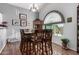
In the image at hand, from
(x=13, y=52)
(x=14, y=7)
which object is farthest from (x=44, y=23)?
(x=13, y=52)

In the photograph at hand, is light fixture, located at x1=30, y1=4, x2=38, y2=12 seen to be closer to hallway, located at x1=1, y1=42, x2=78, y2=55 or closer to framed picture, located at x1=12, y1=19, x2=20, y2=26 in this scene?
framed picture, located at x1=12, y1=19, x2=20, y2=26

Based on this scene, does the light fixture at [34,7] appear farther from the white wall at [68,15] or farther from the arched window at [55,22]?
the arched window at [55,22]

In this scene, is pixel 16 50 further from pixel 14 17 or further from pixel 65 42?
pixel 65 42

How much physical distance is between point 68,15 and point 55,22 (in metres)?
0.26

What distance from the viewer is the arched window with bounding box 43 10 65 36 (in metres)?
2.07

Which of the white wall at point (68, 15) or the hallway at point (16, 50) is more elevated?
the white wall at point (68, 15)

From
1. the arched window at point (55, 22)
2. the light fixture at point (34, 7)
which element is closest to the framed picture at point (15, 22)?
the light fixture at point (34, 7)

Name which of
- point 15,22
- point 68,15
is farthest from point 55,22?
point 15,22

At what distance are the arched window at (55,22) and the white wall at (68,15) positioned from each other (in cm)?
6

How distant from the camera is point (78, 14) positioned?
2.02 m

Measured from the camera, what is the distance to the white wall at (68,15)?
202 cm

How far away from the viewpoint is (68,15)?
6.66 ft

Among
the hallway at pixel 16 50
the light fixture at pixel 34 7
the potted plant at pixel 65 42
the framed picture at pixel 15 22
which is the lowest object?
the hallway at pixel 16 50

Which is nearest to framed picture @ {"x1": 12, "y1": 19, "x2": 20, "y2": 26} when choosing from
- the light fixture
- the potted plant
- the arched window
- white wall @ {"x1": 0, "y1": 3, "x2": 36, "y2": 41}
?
white wall @ {"x1": 0, "y1": 3, "x2": 36, "y2": 41}
